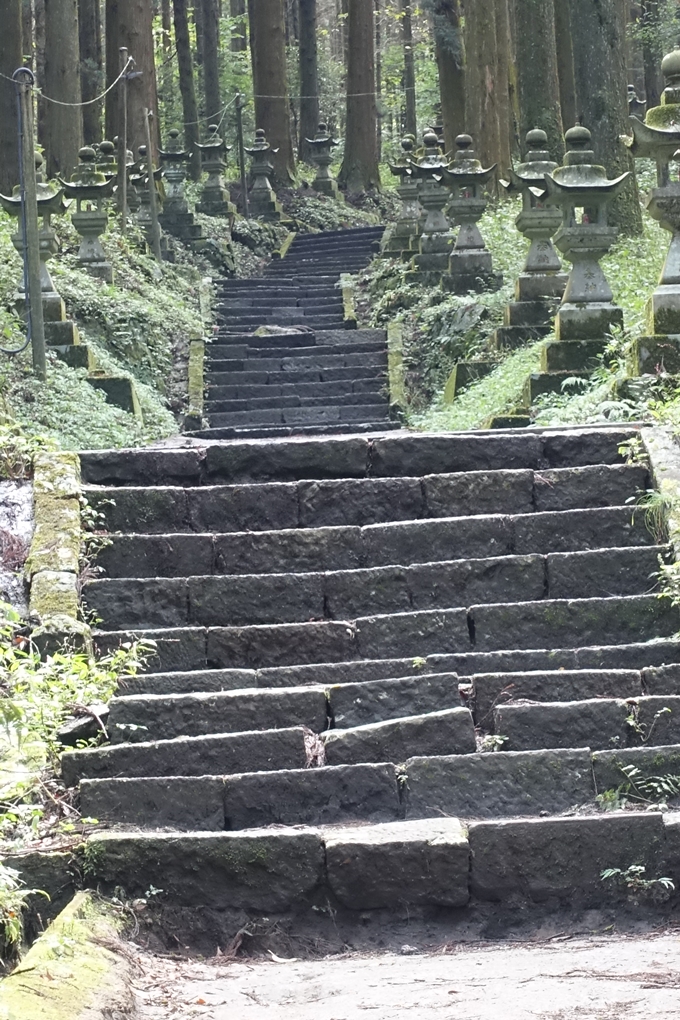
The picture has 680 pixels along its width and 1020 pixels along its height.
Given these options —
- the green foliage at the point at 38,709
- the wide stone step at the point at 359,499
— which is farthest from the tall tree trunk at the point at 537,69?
the green foliage at the point at 38,709

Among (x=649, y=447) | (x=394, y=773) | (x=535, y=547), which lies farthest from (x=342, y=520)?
(x=394, y=773)

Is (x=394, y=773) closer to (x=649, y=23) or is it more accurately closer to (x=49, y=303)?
(x=49, y=303)

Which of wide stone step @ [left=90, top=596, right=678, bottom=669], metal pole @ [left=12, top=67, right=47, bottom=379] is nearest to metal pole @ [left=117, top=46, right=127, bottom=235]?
metal pole @ [left=12, top=67, right=47, bottom=379]

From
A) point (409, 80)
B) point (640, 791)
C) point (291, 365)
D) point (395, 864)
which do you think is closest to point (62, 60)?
point (291, 365)

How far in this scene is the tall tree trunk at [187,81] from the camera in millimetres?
30406

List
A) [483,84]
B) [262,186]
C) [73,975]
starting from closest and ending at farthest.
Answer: [73,975] < [483,84] < [262,186]

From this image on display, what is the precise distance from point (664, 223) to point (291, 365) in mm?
7193

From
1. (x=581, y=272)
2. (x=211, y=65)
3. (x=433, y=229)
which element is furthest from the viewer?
(x=211, y=65)

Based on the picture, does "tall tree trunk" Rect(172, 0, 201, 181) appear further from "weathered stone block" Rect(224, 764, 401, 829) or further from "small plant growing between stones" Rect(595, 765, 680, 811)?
"small plant growing between stones" Rect(595, 765, 680, 811)

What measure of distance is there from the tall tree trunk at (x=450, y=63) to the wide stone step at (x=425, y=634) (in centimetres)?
1909

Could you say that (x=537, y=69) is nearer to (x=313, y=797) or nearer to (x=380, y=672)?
(x=380, y=672)

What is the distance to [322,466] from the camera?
8.56 m

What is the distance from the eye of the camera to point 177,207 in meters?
25.4

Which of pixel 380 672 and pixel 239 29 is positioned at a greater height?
pixel 239 29
